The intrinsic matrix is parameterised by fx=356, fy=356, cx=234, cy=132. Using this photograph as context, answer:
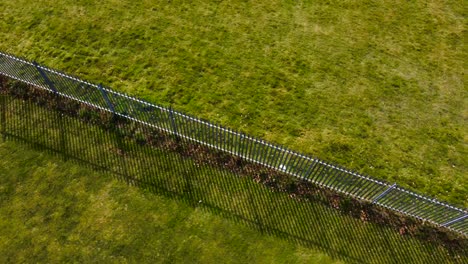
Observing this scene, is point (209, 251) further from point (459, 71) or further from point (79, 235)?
point (459, 71)

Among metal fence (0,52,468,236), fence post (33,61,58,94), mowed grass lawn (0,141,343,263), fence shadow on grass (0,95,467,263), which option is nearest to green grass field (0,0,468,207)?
metal fence (0,52,468,236)

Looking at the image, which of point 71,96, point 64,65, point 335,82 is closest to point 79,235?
point 71,96

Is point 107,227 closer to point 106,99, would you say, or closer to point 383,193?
point 106,99

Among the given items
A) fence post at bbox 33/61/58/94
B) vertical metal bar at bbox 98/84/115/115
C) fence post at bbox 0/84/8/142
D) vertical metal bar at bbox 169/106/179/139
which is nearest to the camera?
vertical metal bar at bbox 169/106/179/139

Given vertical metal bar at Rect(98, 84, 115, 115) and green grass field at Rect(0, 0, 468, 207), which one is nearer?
vertical metal bar at Rect(98, 84, 115, 115)

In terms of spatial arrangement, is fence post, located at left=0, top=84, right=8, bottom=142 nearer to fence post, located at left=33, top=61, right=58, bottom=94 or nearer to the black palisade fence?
the black palisade fence

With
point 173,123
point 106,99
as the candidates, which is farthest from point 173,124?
point 106,99
